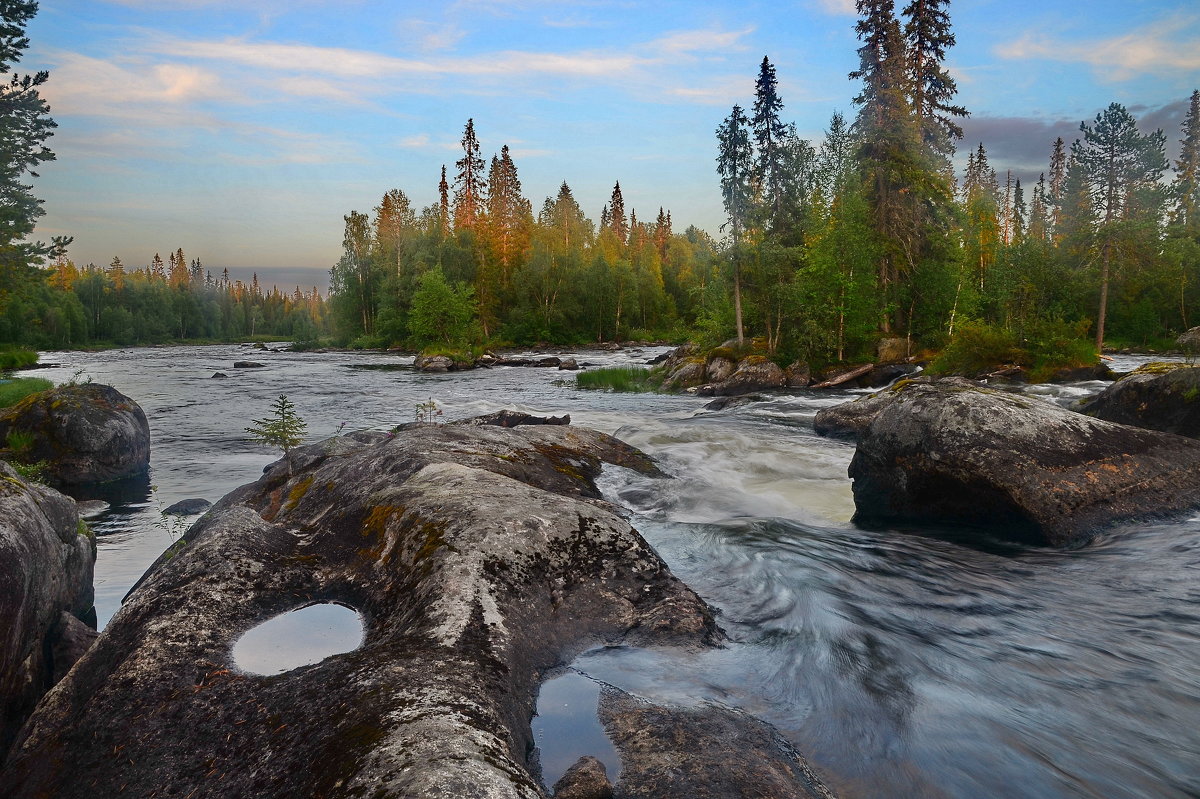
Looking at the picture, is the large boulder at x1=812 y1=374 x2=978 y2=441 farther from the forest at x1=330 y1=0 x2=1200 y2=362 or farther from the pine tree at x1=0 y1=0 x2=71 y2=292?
the pine tree at x1=0 y1=0 x2=71 y2=292

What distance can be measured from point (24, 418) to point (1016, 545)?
17842 millimetres

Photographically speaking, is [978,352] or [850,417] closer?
[850,417]

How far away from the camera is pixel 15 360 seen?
146 feet

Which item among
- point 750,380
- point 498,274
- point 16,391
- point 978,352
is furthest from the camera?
point 498,274

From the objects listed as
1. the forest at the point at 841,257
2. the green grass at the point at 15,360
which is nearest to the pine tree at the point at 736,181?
the forest at the point at 841,257

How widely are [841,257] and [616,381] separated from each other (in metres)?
14.2

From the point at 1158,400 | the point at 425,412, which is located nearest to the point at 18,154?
the point at 425,412

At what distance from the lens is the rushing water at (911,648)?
366 centimetres

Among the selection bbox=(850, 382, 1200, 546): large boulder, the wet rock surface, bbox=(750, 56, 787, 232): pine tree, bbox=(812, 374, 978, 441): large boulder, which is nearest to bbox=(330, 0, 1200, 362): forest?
bbox=(750, 56, 787, 232): pine tree

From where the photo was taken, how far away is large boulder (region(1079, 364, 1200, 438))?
408 inches

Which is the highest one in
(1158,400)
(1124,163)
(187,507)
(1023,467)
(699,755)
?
(1124,163)

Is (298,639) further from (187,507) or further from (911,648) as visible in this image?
(187,507)

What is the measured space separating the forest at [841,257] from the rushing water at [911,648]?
999 inches

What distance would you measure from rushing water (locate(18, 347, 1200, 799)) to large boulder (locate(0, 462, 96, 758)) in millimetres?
2395
